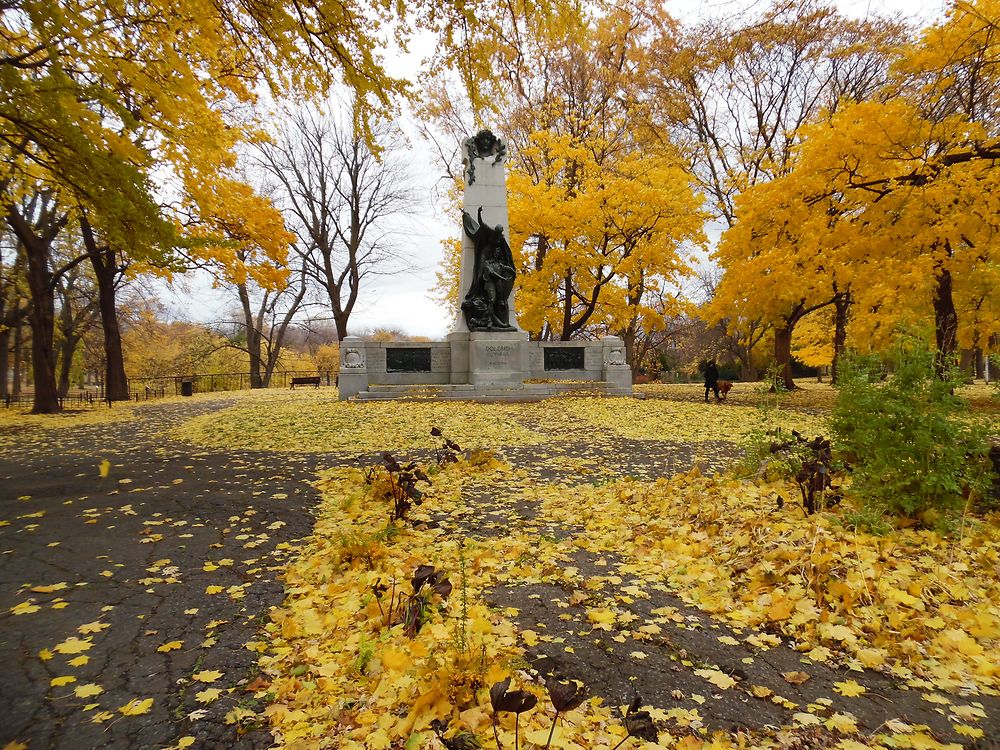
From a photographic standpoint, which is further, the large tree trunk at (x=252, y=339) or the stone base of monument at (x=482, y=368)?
the large tree trunk at (x=252, y=339)

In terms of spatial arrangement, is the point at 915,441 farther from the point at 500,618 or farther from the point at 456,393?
the point at 456,393

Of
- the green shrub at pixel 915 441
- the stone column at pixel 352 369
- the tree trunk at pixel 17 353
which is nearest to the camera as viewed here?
the green shrub at pixel 915 441

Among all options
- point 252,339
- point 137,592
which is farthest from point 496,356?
point 252,339

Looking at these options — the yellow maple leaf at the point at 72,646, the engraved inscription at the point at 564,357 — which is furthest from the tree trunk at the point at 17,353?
the yellow maple leaf at the point at 72,646

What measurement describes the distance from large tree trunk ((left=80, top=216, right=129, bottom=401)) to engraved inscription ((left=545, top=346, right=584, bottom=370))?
14.5 metres

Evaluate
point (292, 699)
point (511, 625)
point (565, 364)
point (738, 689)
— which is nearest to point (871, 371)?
point (738, 689)

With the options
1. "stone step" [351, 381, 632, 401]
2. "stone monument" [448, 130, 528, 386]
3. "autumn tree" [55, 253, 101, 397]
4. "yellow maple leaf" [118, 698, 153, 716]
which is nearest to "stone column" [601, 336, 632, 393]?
"stone step" [351, 381, 632, 401]

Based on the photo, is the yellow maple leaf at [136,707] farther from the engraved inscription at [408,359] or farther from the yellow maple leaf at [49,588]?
the engraved inscription at [408,359]

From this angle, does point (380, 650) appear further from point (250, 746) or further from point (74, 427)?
point (74, 427)

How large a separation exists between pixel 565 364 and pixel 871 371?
1316 centimetres

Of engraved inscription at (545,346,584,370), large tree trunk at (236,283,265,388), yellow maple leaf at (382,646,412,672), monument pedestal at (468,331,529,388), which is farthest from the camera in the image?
large tree trunk at (236,283,265,388)

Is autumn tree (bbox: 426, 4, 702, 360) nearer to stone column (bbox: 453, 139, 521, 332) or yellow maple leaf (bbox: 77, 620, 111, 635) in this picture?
stone column (bbox: 453, 139, 521, 332)

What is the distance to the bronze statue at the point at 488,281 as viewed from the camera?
16250 millimetres

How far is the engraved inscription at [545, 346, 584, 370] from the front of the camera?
680 inches
